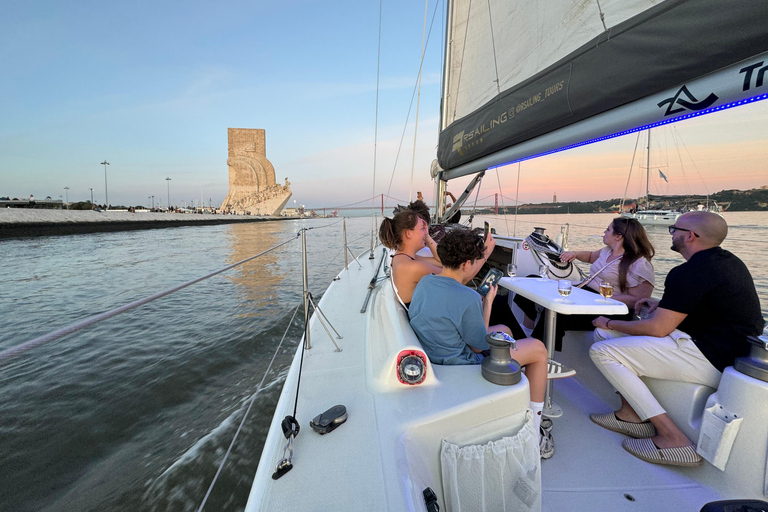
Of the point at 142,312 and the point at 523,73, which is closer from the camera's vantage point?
the point at 523,73

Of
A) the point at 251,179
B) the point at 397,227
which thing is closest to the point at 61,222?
the point at 397,227

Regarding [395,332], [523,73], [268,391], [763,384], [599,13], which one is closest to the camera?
[763,384]

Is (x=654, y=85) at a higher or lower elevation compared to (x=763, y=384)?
higher

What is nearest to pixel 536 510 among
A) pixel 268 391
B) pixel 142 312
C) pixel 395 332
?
pixel 395 332

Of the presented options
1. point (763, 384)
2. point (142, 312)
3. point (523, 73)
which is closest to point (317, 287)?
point (142, 312)

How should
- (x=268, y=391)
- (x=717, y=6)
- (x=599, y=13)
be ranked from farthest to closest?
(x=268, y=391)
(x=599, y=13)
(x=717, y=6)

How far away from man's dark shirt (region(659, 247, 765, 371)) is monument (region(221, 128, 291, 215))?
53.3 meters

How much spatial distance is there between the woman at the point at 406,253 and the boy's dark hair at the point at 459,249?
1.12ft

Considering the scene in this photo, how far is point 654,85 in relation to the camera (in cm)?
118

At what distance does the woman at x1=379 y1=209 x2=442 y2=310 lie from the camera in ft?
5.70

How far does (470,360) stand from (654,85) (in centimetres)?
121

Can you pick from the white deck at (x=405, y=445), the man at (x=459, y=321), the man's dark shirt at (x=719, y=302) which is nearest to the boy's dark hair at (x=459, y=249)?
the man at (x=459, y=321)

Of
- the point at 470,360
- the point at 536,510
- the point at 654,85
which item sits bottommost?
the point at 536,510

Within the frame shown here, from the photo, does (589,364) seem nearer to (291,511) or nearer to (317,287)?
(291,511)
